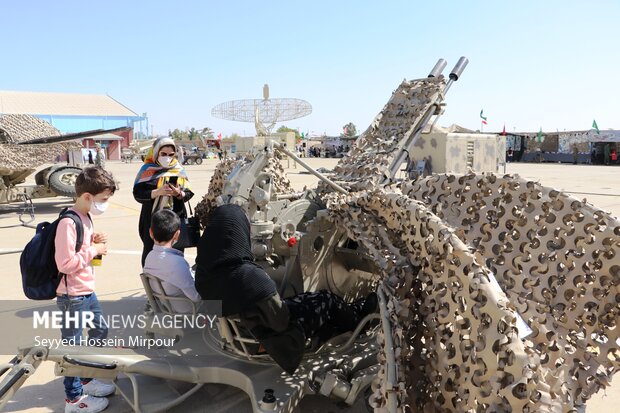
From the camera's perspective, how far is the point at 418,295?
2656 mm

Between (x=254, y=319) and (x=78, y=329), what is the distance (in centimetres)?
125

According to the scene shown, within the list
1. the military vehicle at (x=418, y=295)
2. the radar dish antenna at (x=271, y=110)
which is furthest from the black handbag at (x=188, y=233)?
the radar dish antenna at (x=271, y=110)

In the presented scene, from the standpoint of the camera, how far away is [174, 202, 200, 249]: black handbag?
14.7 feet

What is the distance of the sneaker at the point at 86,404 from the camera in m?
3.21

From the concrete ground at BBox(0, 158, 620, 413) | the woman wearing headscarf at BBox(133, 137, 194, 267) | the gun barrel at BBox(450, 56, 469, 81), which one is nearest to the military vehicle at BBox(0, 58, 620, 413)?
the gun barrel at BBox(450, 56, 469, 81)

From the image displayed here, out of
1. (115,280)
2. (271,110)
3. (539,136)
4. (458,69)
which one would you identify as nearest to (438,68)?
(458,69)

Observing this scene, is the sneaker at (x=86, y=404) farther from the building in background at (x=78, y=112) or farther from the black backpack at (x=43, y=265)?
the building in background at (x=78, y=112)

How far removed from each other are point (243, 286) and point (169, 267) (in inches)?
32.6

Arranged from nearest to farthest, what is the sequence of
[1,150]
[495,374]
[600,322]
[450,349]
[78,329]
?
[495,374]
[450,349]
[600,322]
[78,329]
[1,150]

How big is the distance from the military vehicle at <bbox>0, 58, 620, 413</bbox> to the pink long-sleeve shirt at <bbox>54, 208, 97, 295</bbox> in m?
0.36

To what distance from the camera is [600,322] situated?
299 centimetres

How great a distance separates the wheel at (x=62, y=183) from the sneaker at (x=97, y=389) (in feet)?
28.5

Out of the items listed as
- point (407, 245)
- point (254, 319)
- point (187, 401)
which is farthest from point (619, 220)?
point (187, 401)

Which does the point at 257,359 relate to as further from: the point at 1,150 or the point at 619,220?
the point at 1,150
